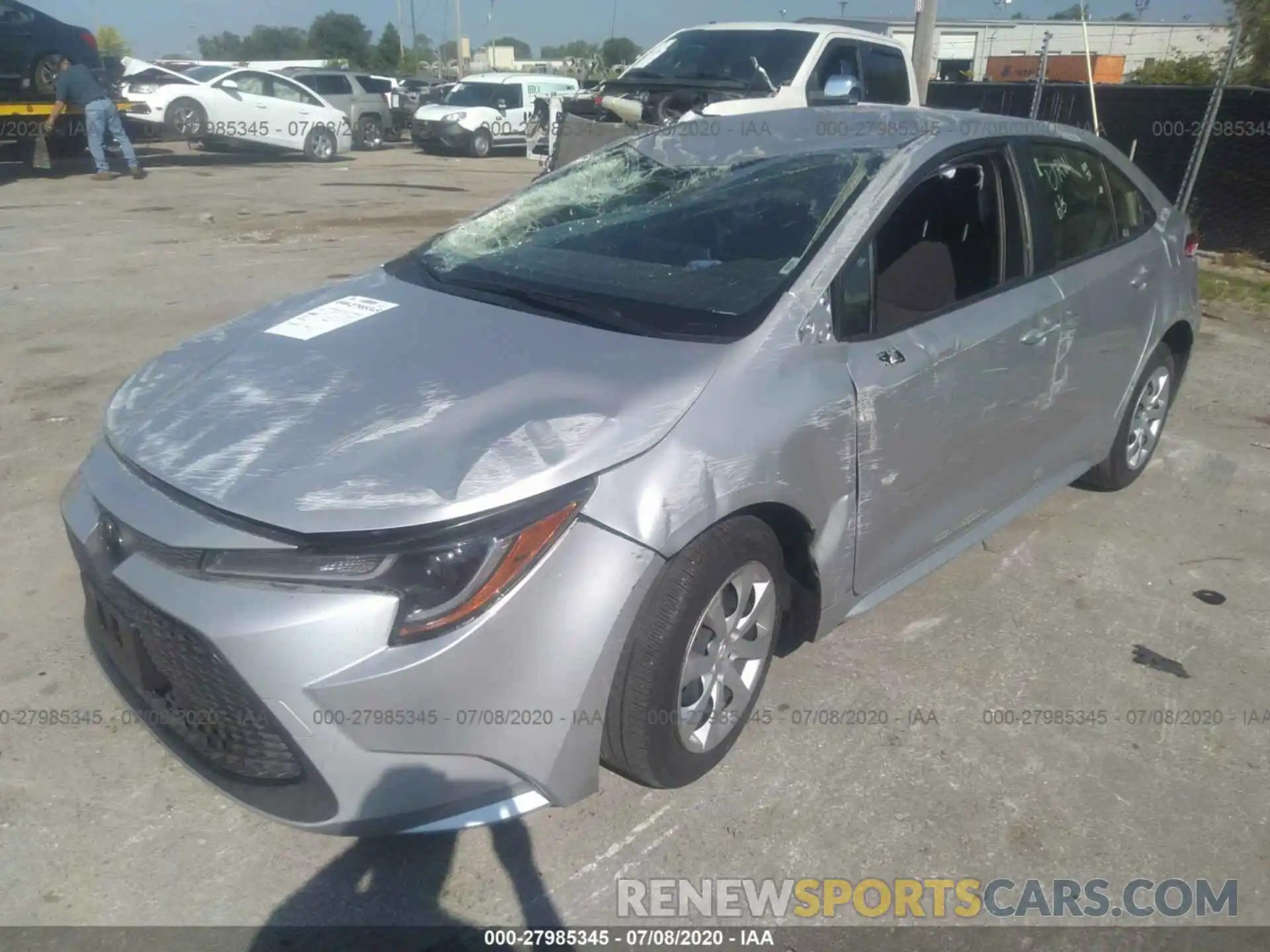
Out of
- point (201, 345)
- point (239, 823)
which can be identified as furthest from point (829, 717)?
point (201, 345)

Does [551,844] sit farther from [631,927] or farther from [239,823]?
[239,823]

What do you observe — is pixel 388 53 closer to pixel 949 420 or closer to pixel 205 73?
pixel 205 73

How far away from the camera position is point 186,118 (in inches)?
722

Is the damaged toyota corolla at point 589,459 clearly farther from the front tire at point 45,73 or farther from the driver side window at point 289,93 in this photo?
the driver side window at point 289,93

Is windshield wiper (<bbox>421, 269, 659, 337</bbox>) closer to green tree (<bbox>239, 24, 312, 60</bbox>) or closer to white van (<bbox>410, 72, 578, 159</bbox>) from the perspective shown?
white van (<bbox>410, 72, 578, 159</bbox>)

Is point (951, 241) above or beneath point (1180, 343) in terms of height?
above

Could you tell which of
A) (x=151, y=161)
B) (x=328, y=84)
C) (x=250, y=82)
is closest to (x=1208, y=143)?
(x=250, y=82)

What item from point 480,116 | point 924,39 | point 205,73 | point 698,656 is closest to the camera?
point 698,656

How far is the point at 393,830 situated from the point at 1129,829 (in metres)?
1.85

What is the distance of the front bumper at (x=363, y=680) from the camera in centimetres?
207

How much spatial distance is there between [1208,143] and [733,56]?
491 centimetres

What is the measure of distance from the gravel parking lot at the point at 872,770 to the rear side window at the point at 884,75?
239 inches

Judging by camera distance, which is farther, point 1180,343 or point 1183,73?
point 1183,73

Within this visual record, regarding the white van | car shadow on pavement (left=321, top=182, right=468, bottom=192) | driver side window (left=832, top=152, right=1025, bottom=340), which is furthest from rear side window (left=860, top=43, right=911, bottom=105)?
the white van
